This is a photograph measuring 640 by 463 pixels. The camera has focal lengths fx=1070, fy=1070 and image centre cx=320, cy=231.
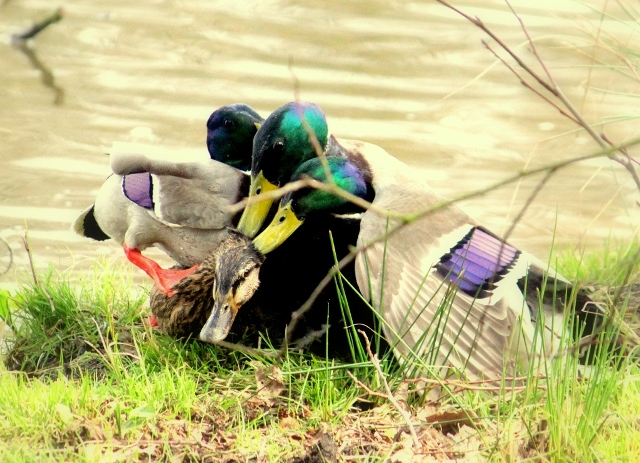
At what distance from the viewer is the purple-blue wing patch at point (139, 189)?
422cm

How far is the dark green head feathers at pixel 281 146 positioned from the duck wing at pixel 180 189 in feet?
0.64

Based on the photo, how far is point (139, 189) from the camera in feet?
13.9

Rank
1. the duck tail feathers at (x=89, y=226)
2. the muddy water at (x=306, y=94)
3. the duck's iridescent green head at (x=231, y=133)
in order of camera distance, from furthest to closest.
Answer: the muddy water at (x=306, y=94) < the duck tail feathers at (x=89, y=226) < the duck's iridescent green head at (x=231, y=133)

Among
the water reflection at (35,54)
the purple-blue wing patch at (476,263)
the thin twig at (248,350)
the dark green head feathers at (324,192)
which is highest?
the dark green head feathers at (324,192)

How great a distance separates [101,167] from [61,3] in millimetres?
3509

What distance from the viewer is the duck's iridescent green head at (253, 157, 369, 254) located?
12.3 feet

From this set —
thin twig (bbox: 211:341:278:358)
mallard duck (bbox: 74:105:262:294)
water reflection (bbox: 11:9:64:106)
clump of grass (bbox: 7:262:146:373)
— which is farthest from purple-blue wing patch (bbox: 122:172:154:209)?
water reflection (bbox: 11:9:64:106)

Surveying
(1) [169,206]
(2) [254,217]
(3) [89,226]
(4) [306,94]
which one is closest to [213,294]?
(2) [254,217]

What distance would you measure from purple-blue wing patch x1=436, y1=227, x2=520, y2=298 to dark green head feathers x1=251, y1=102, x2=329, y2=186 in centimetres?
75

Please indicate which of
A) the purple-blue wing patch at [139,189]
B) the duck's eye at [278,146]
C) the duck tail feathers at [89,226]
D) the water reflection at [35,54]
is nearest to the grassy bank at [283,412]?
the purple-blue wing patch at [139,189]

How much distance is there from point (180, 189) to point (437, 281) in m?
1.18

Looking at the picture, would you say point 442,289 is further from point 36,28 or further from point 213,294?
point 36,28

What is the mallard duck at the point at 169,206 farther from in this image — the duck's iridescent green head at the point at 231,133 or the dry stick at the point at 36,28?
the dry stick at the point at 36,28

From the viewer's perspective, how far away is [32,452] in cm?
274
